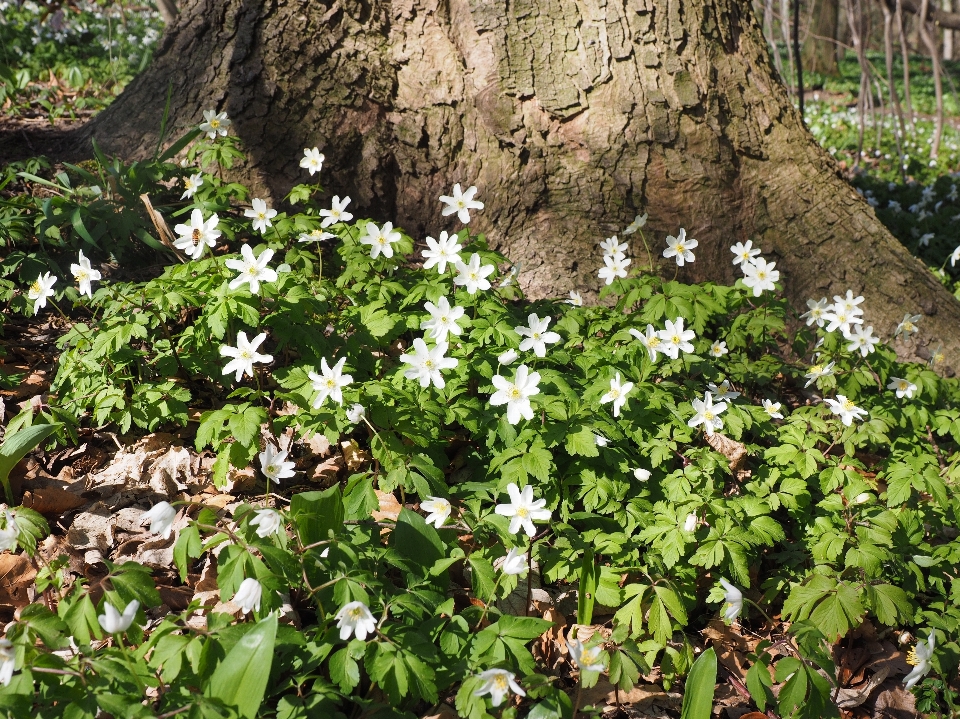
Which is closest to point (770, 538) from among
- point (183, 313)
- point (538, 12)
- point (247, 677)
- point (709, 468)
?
point (709, 468)

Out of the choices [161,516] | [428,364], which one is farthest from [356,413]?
[161,516]

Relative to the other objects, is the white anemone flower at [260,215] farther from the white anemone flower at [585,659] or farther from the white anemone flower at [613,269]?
the white anemone flower at [585,659]

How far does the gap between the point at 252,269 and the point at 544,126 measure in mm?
1813

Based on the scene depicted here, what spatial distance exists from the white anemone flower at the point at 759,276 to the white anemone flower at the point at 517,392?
4.14 ft

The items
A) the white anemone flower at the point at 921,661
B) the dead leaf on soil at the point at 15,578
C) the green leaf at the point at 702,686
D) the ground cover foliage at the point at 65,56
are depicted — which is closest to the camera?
the green leaf at the point at 702,686

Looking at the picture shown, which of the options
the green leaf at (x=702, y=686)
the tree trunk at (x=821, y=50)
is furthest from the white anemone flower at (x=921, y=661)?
the tree trunk at (x=821, y=50)

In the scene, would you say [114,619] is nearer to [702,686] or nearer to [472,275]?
[702,686]

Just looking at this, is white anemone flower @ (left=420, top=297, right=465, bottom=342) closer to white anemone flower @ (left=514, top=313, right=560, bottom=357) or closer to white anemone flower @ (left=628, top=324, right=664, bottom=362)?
white anemone flower @ (left=514, top=313, right=560, bottom=357)

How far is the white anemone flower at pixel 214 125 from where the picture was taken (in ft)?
10.4

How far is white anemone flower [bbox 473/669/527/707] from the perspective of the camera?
1642 millimetres

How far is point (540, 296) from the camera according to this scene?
3.41 metres

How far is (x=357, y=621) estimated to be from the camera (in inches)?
67.2

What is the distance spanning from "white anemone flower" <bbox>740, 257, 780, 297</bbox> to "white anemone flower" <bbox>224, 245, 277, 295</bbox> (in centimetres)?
188

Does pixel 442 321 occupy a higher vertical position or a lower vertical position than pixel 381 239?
lower
